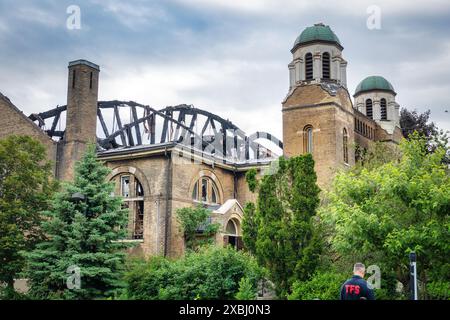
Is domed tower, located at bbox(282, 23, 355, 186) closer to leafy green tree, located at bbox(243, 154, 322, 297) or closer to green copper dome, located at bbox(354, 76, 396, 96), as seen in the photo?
green copper dome, located at bbox(354, 76, 396, 96)

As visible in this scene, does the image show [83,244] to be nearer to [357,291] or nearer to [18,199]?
[18,199]

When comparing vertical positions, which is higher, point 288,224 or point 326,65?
point 326,65

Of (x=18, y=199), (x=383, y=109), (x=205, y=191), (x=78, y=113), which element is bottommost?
(x=18, y=199)

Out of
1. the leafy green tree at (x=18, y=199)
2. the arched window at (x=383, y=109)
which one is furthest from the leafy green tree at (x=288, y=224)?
the arched window at (x=383, y=109)

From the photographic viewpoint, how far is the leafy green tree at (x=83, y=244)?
23688mm

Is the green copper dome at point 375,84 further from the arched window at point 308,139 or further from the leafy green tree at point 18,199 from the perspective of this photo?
the leafy green tree at point 18,199

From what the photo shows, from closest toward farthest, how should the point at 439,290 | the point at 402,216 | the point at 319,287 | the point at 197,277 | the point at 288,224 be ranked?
the point at 439,290 → the point at 402,216 → the point at 319,287 → the point at 288,224 → the point at 197,277

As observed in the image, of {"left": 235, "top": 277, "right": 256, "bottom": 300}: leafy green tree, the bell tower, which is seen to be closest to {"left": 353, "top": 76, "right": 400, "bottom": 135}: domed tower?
the bell tower

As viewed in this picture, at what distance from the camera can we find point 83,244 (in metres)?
24.7

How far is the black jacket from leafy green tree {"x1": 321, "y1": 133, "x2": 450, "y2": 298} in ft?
18.5

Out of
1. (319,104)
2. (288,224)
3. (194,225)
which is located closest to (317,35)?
(319,104)

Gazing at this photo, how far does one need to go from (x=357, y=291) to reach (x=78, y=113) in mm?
27096

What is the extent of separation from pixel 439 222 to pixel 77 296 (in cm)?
1386
